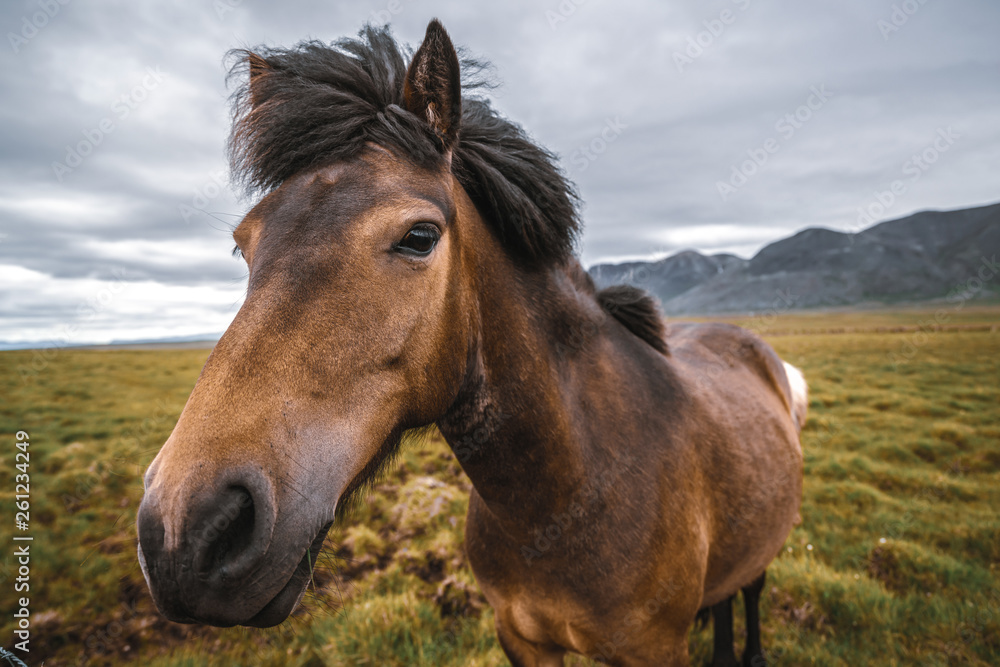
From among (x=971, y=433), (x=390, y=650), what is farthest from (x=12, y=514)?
(x=971, y=433)

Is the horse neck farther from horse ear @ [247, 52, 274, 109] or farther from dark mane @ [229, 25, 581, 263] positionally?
horse ear @ [247, 52, 274, 109]

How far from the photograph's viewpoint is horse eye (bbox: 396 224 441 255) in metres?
1.68

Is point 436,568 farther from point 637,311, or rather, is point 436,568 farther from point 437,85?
point 437,85

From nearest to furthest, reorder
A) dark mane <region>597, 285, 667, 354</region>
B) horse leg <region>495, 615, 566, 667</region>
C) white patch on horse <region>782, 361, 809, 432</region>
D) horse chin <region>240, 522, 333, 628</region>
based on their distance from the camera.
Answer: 1. horse chin <region>240, 522, 333, 628</region>
2. horse leg <region>495, 615, 566, 667</region>
3. dark mane <region>597, 285, 667, 354</region>
4. white patch on horse <region>782, 361, 809, 432</region>

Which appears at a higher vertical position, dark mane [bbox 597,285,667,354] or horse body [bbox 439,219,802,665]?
dark mane [bbox 597,285,667,354]

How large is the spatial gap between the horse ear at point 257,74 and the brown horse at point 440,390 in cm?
2

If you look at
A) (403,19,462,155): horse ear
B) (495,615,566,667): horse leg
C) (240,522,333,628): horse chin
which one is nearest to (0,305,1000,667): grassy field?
(240,522,333,628): horse chin

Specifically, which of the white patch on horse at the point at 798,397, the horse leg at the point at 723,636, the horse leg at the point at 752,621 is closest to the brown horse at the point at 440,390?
the horse leg at the point at 723,636

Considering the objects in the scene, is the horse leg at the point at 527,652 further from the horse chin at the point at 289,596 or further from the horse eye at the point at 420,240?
the horse eye at the point at 420,240

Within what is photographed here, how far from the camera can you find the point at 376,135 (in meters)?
1.85

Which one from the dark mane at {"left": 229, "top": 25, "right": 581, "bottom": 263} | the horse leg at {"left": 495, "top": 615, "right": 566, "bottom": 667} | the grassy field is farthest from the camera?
the grassy field

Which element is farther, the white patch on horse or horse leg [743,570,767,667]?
the white patch on horse

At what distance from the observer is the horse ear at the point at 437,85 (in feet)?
6.06

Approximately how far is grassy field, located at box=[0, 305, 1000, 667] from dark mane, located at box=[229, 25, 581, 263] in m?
1.57
